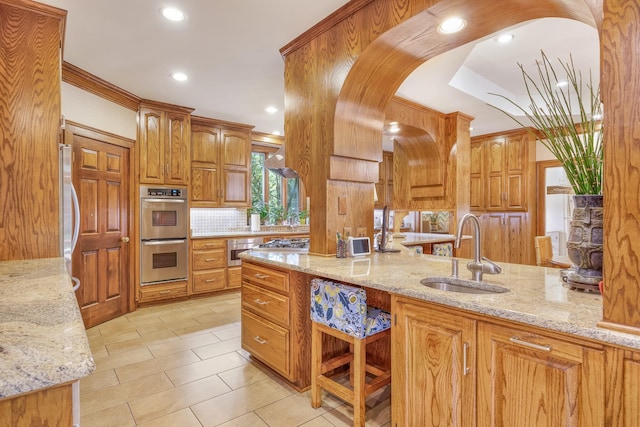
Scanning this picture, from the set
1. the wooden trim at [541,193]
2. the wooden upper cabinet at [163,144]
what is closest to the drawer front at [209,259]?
the wooden upper cabinet at [163,144]

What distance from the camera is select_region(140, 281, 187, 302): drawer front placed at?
4.17 m

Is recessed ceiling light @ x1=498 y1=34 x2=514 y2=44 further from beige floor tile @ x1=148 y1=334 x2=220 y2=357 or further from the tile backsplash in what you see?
the tile backsplash

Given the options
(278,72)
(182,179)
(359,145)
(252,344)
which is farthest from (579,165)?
(182,179)

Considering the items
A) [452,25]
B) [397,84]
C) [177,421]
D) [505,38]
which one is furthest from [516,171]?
[177,421]

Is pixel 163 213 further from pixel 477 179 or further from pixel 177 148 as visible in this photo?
pixel 477 179

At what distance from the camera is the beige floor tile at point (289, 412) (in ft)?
6.30

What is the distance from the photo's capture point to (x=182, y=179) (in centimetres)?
448

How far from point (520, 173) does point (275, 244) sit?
4450 millimetres

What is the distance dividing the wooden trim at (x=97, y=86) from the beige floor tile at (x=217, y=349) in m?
2.76

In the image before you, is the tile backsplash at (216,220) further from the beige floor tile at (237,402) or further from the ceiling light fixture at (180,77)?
the beige floor tile at (237,402)

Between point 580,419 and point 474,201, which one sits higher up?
point 474,201

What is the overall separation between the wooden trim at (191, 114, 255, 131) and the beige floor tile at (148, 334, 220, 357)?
2.96 metres

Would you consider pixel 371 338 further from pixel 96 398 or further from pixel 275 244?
pixel 96 398

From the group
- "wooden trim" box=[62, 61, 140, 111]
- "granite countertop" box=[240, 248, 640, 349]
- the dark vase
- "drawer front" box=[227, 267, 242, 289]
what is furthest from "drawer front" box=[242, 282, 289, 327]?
"wooden trim" box=[62, 61, 140, 111]
